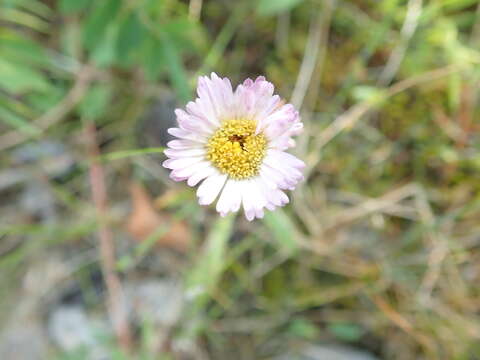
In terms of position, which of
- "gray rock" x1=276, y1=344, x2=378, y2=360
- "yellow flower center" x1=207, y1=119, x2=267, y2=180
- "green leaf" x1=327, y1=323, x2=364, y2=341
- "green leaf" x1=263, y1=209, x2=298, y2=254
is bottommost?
"gray rock" x1=276, y1=344, x2=378, y2=360

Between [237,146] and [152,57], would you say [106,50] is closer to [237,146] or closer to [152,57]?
[152,57]

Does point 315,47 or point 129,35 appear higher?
point 315,47

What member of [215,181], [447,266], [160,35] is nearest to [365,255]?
[447,266]

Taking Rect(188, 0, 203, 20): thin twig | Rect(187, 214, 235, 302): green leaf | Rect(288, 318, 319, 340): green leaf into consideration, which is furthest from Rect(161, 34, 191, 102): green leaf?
Rect(288, 318, 319, 340): green leaf

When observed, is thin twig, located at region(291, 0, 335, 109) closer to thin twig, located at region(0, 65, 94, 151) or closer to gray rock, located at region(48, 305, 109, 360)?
thin twig, located at region(0, 65, 94, 151)

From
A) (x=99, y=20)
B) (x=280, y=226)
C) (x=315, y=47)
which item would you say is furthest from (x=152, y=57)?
(x=280, y=226)

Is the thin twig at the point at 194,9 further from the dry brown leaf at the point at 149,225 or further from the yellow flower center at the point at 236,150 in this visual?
the yellow flower center at the point at 236,150
